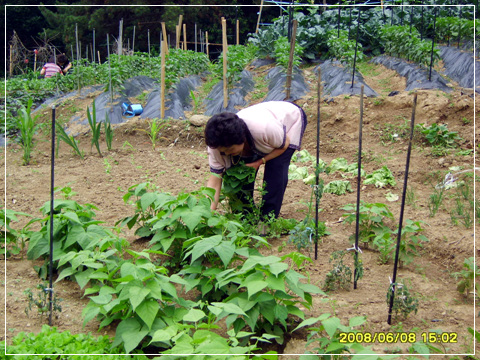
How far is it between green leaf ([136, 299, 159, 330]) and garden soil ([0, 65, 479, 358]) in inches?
17.0

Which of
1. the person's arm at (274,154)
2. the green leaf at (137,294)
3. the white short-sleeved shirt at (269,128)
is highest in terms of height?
the white short-sleeved shirt at (269,128)

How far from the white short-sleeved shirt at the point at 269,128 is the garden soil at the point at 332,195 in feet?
2.40

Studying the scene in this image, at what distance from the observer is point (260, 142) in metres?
3.53

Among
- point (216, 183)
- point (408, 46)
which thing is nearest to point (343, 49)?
point (408, 46)

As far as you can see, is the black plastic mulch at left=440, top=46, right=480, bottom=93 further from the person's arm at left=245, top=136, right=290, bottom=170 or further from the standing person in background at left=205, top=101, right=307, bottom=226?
the person's arm at left=245, top=136, right=290, bottom=170

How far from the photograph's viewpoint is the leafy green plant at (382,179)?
496 centimetres

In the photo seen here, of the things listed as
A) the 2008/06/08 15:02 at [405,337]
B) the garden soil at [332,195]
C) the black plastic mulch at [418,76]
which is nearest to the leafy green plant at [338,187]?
the garden soil at [332,195]

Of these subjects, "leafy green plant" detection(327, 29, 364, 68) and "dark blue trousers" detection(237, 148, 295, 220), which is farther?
"leafy green plant" detection(327, 29, 364, 68)

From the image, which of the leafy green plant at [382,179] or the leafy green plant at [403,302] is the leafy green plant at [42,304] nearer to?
the leafy green plant at [403,302]

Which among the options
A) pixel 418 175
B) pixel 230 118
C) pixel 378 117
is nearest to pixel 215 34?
pixel 378 117

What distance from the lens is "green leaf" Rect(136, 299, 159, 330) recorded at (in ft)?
7.24

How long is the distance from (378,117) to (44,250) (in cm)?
561

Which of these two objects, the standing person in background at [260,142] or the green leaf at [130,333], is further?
the standing person in background at [260,142]

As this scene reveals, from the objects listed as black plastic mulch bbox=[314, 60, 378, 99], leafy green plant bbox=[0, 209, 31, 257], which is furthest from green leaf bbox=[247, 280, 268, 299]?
black plastic mulch bbox=[314, 60, 378, 99]
